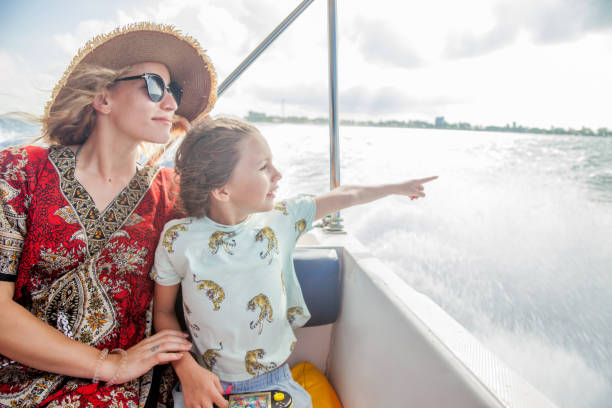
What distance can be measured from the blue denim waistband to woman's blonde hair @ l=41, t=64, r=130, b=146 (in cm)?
88

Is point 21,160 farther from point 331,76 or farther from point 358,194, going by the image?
point 331,76

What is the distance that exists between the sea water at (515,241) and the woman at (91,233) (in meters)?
0.20

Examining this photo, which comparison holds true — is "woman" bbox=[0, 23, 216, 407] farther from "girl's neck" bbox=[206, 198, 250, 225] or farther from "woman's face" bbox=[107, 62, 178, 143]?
"girl's neck" bbox=[206, 198, 250, 225]

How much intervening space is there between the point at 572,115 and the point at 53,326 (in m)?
2.65

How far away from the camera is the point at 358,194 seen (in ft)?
3.65

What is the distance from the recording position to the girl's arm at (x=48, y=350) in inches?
29.9

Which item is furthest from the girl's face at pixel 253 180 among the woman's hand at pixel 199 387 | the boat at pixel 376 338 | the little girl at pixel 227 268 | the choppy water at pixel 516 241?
the woman's hand at pixel 199 387

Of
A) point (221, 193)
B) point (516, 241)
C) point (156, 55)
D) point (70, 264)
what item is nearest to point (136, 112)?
point (156, 55)

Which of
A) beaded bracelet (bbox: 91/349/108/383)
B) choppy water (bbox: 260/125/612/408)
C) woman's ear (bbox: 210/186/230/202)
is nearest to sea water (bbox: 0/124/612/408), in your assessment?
choppy water (bbox: 260/125/612/408)

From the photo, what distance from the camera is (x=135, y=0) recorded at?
5.57 feet

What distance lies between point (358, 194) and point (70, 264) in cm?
86

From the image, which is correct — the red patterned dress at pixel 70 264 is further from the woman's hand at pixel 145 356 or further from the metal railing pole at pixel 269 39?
the metal railing pole at pixel 269 39

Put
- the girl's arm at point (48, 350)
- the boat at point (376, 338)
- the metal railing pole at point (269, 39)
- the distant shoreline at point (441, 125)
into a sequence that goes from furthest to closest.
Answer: the distant shoreline at point (441, 125)
the metal railing pole at point (269, 39)
the girl's arm at point (48, 350)
the boat at point (376, 338)

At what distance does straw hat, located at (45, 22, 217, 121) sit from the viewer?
0.92 metres
